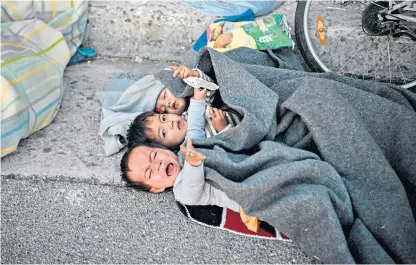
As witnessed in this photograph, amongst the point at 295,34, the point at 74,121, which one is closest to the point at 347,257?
the point at 295,34

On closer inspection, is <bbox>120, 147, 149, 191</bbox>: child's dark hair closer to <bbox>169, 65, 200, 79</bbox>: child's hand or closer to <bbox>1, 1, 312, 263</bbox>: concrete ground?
<bbox>1, 1, 312, 263</bbox>: concrete ground

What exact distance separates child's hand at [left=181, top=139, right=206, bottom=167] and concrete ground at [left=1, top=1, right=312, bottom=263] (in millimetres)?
413

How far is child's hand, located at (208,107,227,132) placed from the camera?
2.41m

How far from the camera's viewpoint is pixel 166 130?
8.13 ft

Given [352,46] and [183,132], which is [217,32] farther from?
[352,46]

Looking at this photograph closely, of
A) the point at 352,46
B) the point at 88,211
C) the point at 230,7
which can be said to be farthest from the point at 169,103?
the point at 352,46

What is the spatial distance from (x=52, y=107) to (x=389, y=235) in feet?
6.53

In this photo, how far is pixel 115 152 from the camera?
262 cm

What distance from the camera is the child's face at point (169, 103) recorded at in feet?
8.83

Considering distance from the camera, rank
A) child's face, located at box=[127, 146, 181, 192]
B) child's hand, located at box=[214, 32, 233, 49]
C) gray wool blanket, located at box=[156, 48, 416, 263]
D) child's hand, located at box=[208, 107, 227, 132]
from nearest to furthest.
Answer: gray wool blanket, located at box=[156, 48, 416, 263]
child's face, located at box=[127, 146, 181, 192]
child's hand, located at box=[208, 107, 227, 132]
child's hand, located at box=[214, 32, 233, 49]

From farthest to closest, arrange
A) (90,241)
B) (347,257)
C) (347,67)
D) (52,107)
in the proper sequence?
(347,67)
(52,107)
(90,241)
(347,257)

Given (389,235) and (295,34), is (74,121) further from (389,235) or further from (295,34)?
(389,235)

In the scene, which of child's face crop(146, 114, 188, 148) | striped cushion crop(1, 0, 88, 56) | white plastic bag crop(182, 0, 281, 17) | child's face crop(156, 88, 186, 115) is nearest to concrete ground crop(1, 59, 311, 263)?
child's face crop(146, 114, 188, 148)

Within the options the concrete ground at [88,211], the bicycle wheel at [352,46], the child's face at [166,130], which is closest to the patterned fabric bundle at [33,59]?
the concrete ground at [88,211]
